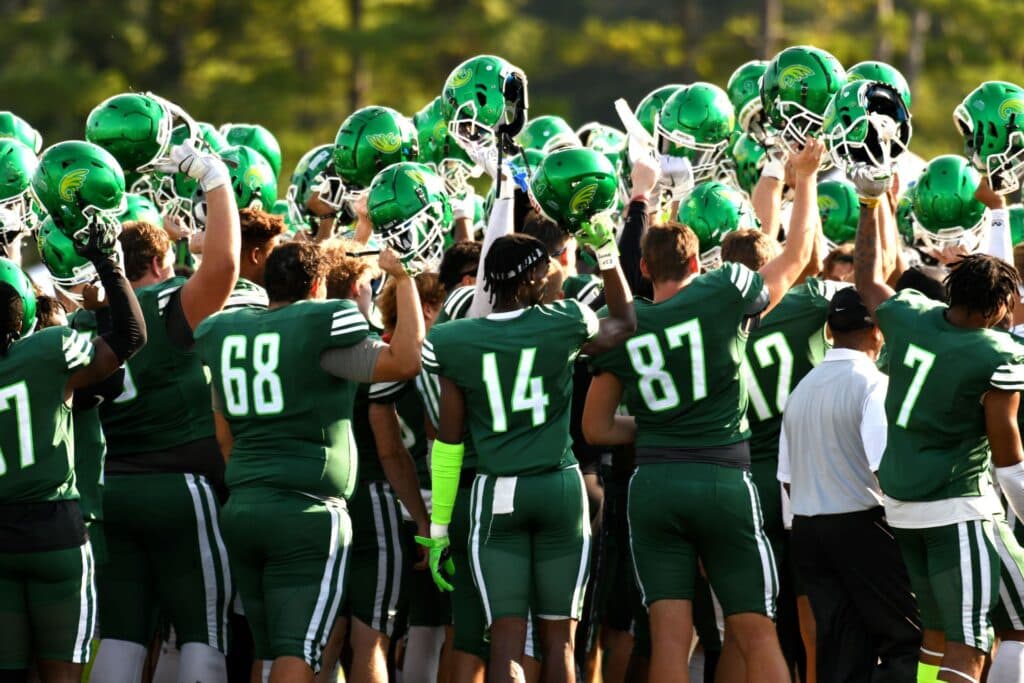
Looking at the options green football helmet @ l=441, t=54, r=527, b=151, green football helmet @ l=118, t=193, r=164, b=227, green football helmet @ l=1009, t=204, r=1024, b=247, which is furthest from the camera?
green football helmet @ l=1009, t=204, r=1024, b=247

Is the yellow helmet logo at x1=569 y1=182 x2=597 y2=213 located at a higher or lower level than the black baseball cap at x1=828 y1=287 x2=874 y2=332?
higher

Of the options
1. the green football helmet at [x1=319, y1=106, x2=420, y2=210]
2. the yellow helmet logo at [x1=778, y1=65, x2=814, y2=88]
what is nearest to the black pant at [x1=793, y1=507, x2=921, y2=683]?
the yellow helmet logo at [x1=778, y1=65, x2=814, y2=88]

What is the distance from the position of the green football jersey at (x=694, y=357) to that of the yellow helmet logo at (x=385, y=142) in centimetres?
223

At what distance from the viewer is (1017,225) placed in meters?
8.39

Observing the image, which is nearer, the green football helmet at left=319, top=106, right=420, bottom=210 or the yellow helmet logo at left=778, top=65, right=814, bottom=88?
the yellow helmet logo at left=778, top=65, right=814, bottom=88

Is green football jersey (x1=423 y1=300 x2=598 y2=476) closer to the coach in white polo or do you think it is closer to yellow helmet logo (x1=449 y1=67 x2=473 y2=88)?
the coach in white polo

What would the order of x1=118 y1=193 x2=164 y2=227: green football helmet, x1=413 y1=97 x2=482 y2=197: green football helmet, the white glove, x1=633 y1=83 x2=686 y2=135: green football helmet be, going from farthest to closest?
x1=633 y1=83 x2=686 y2=135: green football helmet < x1=413 y1=97 x2=482 y2=197: green football helmet < x1=118 y1=193 x2=164 y2=227: green football helmet < the white glove

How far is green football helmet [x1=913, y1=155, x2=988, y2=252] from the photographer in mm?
7469

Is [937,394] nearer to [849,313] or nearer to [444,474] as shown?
[849,313]

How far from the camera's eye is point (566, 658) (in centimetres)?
595

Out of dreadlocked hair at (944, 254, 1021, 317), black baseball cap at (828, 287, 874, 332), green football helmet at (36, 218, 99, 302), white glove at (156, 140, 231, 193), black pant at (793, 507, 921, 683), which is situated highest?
white glove at (156, 140, 231, 193)

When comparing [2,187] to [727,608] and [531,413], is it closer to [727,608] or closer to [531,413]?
[531,413]

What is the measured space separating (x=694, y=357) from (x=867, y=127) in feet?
3.82

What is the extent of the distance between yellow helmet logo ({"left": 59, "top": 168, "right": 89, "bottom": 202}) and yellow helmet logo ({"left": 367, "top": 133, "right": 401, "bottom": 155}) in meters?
2.19
